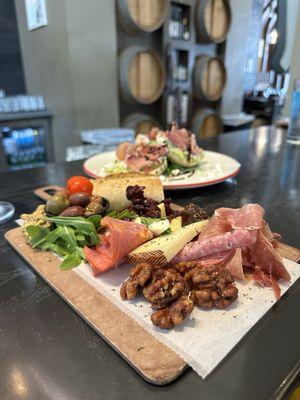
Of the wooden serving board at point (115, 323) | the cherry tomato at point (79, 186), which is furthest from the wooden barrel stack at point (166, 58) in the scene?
the wooden serving board at point (115, 323)

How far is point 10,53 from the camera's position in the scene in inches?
136

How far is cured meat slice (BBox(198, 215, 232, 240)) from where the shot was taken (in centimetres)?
68

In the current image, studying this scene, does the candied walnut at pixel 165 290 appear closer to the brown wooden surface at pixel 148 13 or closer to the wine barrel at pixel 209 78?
the brown wooden surface at pixel 148 13

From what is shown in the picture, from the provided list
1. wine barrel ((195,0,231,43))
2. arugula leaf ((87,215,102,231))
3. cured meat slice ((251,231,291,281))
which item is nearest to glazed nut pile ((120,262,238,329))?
cured meat slice ((251,231,291,281))

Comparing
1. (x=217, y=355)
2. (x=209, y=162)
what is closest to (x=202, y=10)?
(x=209, y=162)

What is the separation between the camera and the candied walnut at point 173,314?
48 centimetres

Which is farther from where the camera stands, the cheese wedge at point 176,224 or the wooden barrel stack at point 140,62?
the wooden barrel stack at point 140,62

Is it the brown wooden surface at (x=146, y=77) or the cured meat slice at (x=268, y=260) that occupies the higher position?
the brown wooden surface at (x=146, y=77)

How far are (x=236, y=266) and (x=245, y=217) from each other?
0.14 metres

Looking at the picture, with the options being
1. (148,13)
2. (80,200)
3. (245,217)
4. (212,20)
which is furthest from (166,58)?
(245,217)

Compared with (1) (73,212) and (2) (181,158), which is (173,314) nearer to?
(1) (73,212)

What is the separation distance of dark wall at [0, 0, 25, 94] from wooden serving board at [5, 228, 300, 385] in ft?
11.4

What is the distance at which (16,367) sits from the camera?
0.44m

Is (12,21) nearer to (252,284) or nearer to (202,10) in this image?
(202,10)
